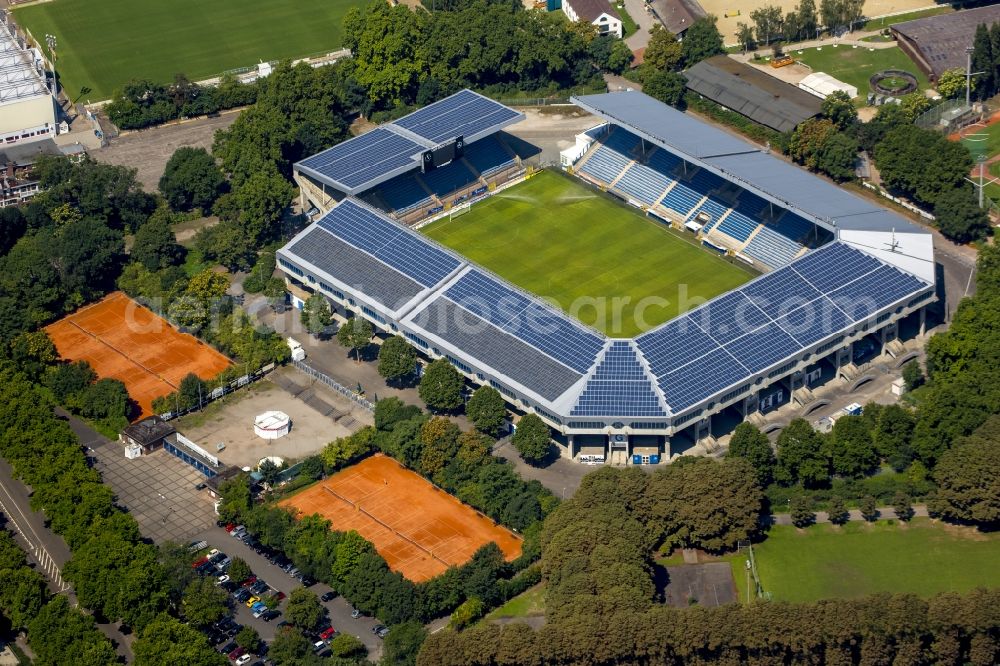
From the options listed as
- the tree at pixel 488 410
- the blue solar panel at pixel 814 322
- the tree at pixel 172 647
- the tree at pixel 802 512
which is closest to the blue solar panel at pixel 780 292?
the blue solar panel at pixel 814 322

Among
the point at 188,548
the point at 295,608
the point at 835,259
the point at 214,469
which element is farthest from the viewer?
the point at 835,259

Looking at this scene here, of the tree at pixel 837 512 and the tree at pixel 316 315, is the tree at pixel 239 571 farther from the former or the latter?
the tree at pixel 837 512

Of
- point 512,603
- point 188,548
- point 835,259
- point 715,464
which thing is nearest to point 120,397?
point 188,548

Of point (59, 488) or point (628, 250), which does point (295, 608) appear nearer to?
point (59, 488)

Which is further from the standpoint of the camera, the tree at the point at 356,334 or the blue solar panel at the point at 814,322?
the tree at the point at 356,334

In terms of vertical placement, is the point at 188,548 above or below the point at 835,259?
below

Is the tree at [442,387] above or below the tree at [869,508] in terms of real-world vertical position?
above
